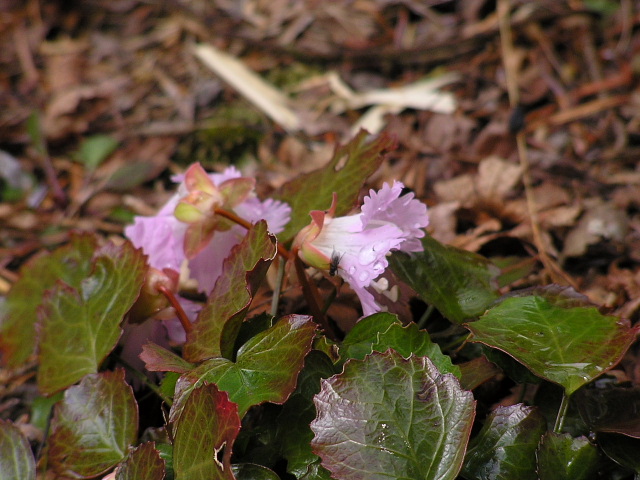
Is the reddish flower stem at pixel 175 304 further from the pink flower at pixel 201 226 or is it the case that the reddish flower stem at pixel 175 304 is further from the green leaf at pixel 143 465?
the green leaf at pixel 143 465

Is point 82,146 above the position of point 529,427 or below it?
below

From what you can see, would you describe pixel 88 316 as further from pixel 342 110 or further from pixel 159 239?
pixel 342 110

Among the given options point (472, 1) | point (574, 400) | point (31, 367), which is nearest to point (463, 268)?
point (574, 400)

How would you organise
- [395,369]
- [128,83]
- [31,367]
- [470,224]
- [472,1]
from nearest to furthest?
1. [395,369]
2. [31,367]
3. [470,224]
4. [472,1]
5. [128,83]

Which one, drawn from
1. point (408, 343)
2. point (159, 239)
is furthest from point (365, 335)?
point (159, 239)

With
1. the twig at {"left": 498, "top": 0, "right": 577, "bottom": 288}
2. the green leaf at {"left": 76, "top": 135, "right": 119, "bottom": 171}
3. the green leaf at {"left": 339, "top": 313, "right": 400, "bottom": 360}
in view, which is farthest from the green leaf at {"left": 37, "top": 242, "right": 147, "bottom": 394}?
the green leaf at {"left": 76, "top": 135, "right": 119, "bottom": 171}

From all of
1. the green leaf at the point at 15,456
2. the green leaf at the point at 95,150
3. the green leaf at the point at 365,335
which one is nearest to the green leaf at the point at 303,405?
the green leaf at the point at 365,335

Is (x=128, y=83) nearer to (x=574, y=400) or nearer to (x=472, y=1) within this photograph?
(x=472, y=1)
